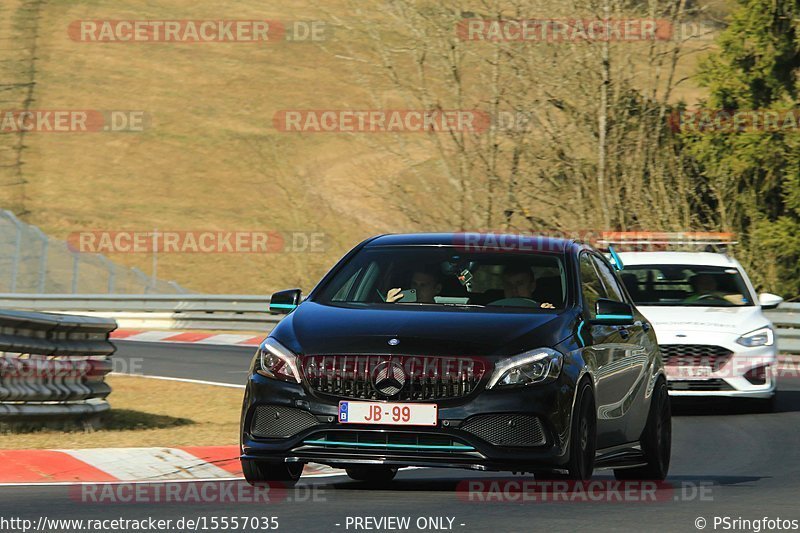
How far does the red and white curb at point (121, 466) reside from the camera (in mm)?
10609

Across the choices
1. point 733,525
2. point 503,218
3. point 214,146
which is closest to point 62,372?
point 733,525

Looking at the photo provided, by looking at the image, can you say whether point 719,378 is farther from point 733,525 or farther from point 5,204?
point 5,204

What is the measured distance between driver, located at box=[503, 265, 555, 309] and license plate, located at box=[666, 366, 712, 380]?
6.53 m

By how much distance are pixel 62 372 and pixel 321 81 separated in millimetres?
60033

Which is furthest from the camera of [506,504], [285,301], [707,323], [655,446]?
[707,323]

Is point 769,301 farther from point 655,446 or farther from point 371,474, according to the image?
point 371,474


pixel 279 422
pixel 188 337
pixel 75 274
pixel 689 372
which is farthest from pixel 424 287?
pixel 75 274

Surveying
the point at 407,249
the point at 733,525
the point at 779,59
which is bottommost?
the point at 733,525

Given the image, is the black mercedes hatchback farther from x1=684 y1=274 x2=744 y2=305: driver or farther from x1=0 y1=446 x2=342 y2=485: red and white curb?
x1=684 y1=274 x2=744 y2=305: driver

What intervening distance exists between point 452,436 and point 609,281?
2792 mm

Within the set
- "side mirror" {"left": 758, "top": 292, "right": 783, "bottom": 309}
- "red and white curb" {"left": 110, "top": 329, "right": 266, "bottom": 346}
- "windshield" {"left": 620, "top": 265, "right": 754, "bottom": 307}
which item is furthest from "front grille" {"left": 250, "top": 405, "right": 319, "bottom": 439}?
"red and white curb" {"left": 110, "top": 329, "right": 266, "bottom": 346}

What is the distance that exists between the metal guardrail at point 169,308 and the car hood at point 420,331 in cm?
2062

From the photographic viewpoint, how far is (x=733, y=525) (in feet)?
27.8

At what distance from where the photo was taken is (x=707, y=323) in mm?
16531
